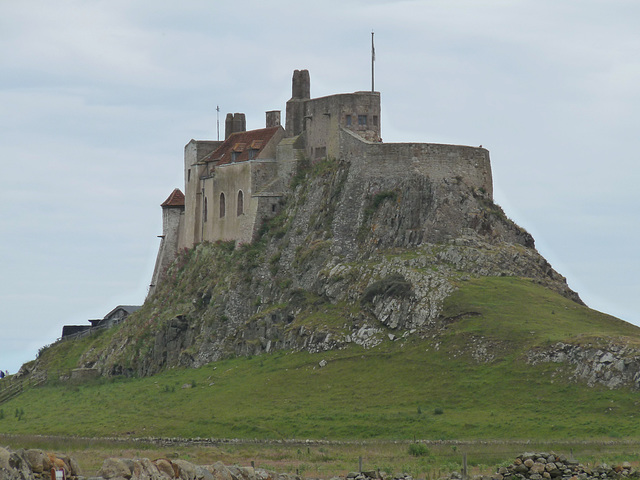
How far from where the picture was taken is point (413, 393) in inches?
3504

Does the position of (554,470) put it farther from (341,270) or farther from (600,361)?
(341,270)

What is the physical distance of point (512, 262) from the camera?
10550 cm

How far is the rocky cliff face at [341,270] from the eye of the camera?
330ft

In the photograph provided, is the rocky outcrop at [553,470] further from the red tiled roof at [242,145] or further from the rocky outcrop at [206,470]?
the red tiled roof at [242,145]

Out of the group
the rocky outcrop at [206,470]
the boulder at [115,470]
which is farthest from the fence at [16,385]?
the boulder at [115,470]

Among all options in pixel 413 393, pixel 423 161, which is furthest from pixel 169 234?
pixel 413 393

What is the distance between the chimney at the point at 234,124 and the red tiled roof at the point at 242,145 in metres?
3.56

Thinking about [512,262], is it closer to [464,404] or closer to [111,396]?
[464,404]

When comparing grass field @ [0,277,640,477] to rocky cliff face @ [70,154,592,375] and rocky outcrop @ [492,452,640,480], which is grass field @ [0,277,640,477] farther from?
rocky outcrop @ [492,452,640,480]

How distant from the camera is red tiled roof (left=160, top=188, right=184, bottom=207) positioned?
13238 cm

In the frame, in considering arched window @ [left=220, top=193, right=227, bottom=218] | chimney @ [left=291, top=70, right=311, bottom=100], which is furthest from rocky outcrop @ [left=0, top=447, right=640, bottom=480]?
arched window @ [left=220, top=193, right=227, bottom=218]

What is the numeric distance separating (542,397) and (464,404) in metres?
4.93

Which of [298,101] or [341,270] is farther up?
[298,101]

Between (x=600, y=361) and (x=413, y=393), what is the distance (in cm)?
1224
